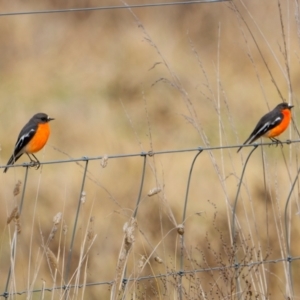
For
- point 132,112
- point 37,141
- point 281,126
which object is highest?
point 132,112

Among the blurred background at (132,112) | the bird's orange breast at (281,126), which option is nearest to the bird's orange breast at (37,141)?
the bird's orange breast at (281,126)

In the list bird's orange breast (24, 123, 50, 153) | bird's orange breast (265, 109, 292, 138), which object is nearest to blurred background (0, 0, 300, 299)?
bird's orange breast (265, 109, 292, 138)

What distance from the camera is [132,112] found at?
1269 centimetres

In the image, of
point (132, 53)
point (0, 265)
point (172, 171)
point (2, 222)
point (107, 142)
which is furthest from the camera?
point (132, 53)

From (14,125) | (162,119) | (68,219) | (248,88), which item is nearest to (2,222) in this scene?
(68,219)

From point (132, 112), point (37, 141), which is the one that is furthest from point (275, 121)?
point (132, 112)

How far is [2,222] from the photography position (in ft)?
30.3

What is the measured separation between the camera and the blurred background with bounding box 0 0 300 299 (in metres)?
8.46

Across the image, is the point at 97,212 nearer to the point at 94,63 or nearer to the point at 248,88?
the point at 248,88

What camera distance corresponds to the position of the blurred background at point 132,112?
8.46 m

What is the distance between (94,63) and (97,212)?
582cm

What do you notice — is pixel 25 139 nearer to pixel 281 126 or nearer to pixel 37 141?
pixel 37 141

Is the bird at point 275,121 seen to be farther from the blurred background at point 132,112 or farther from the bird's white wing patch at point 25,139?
the blurred background at point 132,112

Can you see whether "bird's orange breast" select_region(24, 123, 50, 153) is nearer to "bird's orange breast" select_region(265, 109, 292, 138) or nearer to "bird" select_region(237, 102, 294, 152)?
"bird" select_region(237, 102, 294, 152)
